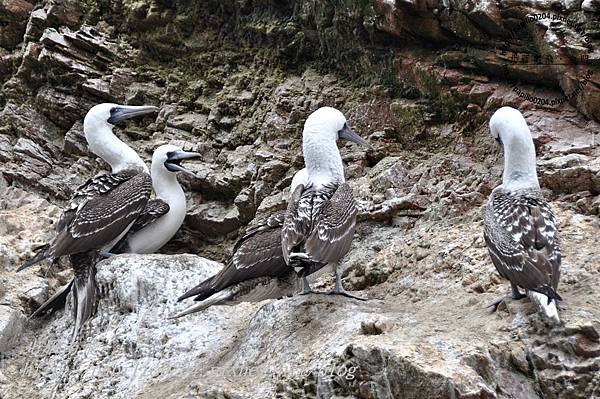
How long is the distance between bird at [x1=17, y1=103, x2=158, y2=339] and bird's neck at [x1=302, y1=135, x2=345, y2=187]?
2.10 meters

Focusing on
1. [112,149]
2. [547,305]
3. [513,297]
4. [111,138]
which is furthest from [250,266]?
[111,138]

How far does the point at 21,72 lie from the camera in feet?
36.7

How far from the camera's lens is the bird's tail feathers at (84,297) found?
7.71 m

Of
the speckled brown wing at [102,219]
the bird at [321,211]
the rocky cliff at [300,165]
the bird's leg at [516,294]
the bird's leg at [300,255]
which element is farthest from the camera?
the speckled brown wing at [102,219]

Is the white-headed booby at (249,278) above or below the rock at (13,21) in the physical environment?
→ below

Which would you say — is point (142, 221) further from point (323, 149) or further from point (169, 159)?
point (323, 149)

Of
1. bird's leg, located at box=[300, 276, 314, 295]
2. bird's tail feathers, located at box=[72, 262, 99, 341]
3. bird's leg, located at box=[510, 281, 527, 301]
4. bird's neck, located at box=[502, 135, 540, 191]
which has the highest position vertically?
bird's neck, located at box=[502, 135, 540, 191]

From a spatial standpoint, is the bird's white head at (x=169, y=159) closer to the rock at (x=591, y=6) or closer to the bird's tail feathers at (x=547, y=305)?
the rock at (x=591, y=6)

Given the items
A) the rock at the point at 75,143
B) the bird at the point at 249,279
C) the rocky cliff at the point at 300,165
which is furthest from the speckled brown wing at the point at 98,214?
the rock at the point at 75,143

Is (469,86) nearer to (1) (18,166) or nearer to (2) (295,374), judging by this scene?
(2) (295,374)

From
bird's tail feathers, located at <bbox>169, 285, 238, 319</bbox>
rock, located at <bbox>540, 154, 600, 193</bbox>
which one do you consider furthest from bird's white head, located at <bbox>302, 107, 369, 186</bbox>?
rock, located at <bbox>540, 154, 600, 193</bbox>

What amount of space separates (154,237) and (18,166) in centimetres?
277

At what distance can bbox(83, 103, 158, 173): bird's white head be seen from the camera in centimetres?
916

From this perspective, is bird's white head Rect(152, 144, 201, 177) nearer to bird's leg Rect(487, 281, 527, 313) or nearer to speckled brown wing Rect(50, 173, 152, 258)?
speckled brown wing Rect(50, 173, 152, 258)
